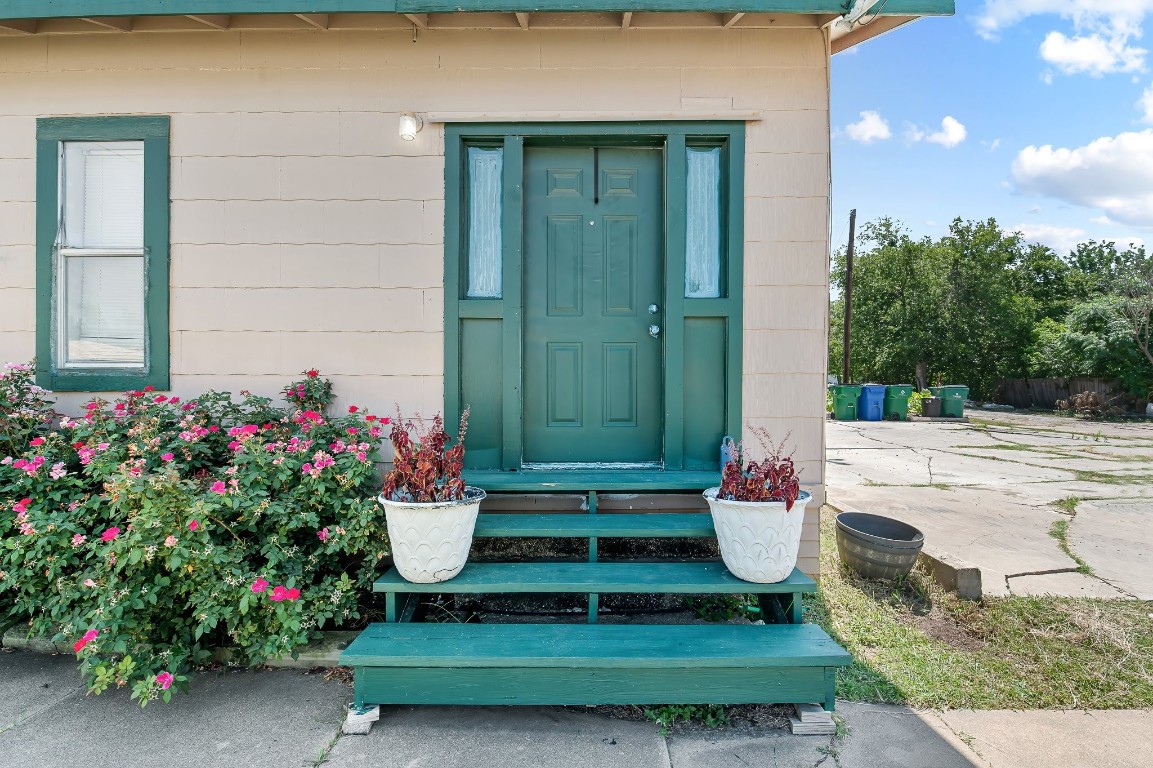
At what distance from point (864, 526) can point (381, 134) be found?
12.1ft

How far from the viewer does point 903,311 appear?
66.6 ft

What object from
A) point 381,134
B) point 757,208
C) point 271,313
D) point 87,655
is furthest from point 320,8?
point 87,655

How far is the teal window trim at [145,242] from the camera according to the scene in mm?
3355

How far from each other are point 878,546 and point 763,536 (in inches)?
55.3

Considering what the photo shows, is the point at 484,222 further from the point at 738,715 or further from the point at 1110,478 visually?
the point at 1110,478

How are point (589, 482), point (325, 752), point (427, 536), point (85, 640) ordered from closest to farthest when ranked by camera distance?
point (325, 752)
point (85, 640)
point (427, 536)
point (589, 482)

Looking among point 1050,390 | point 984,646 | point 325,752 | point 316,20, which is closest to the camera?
point 325,752

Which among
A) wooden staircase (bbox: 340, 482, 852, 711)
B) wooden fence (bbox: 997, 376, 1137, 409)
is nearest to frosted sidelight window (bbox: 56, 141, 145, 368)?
wooden staircase (bbox: 340, 482, 852, 711)

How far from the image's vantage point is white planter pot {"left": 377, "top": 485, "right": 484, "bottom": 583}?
8.11 feet

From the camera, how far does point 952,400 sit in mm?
14719

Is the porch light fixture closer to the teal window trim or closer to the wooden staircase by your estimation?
Result: the teal window trim

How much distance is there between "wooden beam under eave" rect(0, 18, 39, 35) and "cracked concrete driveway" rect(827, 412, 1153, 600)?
601 centimetres

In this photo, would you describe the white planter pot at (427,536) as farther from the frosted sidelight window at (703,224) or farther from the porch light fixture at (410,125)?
the porch light fixture at (410,125)

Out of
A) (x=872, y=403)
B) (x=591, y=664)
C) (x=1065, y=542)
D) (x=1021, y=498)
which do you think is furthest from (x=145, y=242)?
(x=872, y=403)
